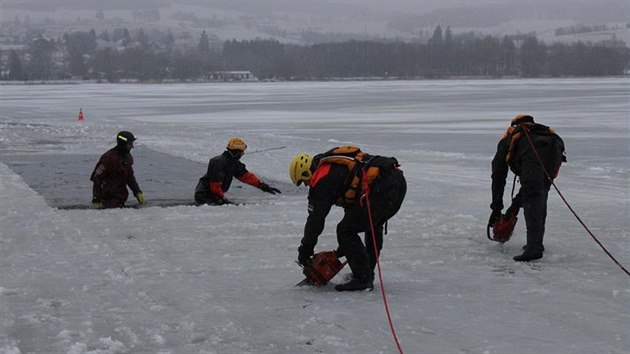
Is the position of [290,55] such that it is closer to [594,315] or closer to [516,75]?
[516,75]

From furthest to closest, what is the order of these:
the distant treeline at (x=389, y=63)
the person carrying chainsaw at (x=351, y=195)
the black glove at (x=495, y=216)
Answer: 1. the distant treeline at (x=389, y=63)
2. the black glove at (x=495, y=216)
3. the person carrying chainsaw at (x=351, y=195)

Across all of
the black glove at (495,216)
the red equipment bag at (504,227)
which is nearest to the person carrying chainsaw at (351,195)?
the black glove at (495,216)

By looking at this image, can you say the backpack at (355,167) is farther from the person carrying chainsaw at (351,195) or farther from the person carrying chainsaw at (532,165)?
the person carrying chainsaw at (532,165)

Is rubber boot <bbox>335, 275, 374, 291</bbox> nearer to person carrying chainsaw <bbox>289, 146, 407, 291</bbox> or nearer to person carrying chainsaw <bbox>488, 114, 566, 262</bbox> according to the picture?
person carrying chainsaw <bbox>289, 146, 407, 291</bbox>

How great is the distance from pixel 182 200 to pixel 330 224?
281cm

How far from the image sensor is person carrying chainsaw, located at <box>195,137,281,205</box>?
1162cm

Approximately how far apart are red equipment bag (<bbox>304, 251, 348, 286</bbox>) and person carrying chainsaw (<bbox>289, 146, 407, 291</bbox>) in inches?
2.4

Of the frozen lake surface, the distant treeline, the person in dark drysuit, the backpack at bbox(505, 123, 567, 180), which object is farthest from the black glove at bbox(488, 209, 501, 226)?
the distant treeline

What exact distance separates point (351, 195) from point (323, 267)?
719 millimetres

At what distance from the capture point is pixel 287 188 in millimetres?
14109

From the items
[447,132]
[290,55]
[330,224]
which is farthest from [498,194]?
[290,55]

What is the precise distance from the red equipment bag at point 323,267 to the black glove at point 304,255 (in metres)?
0.05

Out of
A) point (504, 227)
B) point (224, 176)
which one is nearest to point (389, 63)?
point (224, 176)

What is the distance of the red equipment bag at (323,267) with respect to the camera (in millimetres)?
7164
